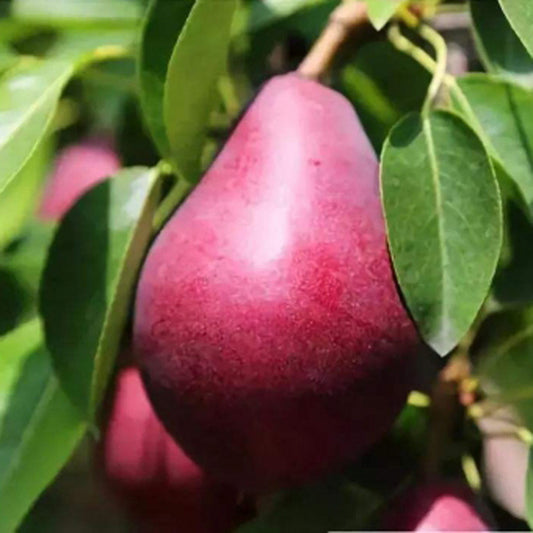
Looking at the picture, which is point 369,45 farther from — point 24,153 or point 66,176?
point 66,176

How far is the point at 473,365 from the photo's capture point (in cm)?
81

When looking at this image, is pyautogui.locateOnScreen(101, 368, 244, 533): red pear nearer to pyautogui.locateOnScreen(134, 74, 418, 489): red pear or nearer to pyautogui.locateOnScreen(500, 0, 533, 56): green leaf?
pyautogui.locateOnScreen(134, 74, 418, 489): red pear

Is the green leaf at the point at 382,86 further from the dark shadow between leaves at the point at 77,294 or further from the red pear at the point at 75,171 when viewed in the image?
the red pear at the point at 75,171

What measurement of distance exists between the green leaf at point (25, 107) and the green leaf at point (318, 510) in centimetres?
20

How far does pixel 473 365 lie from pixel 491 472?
12 centimetres

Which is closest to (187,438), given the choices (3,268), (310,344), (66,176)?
(310,344)

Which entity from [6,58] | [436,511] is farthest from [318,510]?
[6,58]

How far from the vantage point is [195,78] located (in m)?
0.72

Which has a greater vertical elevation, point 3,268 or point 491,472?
point 3,268

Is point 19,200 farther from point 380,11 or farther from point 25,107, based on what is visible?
point 380,11

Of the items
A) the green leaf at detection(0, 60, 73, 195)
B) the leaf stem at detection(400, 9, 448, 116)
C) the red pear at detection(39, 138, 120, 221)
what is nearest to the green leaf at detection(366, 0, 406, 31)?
the leaf stem at detection(400, 9, 448, 116)

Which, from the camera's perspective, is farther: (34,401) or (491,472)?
(491,472)

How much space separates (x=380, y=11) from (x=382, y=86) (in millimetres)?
93

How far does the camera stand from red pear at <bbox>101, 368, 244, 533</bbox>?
0.81 metres
